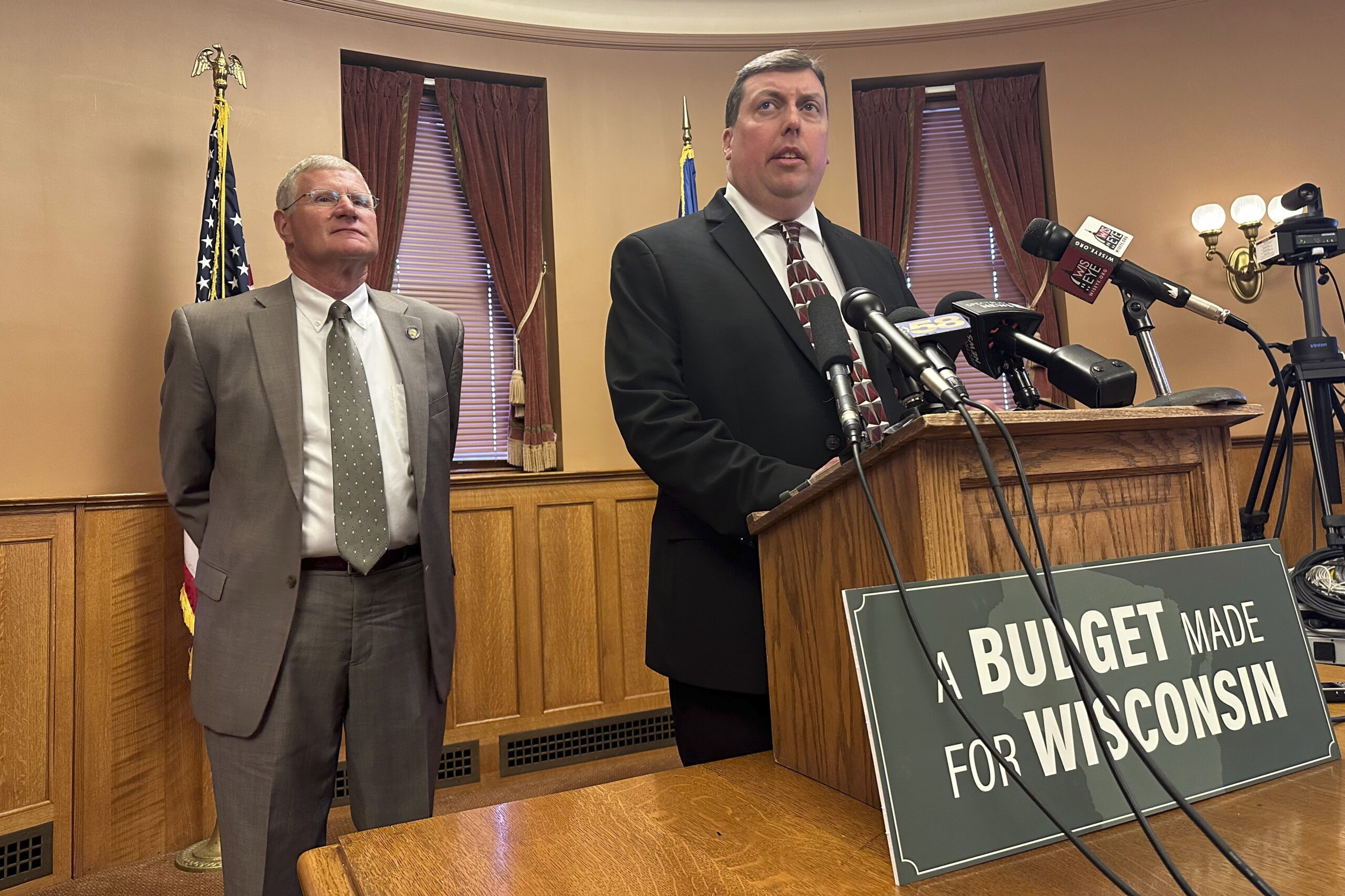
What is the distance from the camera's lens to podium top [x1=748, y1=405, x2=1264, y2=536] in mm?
716

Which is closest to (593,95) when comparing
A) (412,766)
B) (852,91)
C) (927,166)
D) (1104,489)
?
(852,91)

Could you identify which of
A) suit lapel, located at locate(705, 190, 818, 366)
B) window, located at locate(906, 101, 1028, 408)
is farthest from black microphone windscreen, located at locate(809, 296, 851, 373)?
window, located at locate(906, 101, 1028, 408)

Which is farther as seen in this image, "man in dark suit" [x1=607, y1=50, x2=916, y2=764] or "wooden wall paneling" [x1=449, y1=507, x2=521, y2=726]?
"wooden wall paneling" [x1=449, y1=507, x2=521, y2=726]

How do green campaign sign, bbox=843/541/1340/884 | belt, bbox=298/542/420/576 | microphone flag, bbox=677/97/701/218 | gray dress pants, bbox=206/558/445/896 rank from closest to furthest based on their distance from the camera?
1. green campaign sign, bbox=843/541/1340/884
2. gray dress pants, bbox=206/558/445/896
3. belt, bbox=298/542/420/576
4. microphone flag, bbox=677/97/701/218

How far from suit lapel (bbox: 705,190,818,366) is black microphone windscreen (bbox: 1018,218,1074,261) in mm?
355

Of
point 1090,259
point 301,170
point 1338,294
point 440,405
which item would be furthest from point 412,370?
point 1338,294

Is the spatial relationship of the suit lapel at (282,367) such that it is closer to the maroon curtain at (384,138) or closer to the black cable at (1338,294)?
the maroon curtain at (384,138)

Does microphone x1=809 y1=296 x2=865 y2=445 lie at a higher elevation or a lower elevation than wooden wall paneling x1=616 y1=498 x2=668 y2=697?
higher

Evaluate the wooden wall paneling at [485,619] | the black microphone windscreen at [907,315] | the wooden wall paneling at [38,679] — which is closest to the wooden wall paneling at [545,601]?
the wooden wall paneling at [485,619]

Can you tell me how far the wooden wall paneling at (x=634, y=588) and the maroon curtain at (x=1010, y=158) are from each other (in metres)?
2.41

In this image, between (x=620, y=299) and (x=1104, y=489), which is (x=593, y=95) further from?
(x=1104, y=489)

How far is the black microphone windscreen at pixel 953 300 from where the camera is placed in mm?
974

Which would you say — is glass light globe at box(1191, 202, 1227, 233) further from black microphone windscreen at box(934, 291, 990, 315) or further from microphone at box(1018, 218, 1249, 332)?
black microphone windscreen at box(934, 291, 990, 315)

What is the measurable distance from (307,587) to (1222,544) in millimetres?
1592
